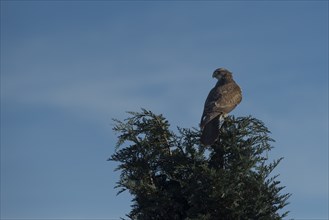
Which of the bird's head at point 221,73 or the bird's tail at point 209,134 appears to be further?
the bird's head at point 221,73

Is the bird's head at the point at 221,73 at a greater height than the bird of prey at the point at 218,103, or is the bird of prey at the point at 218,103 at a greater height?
the bird's head at the point at 221,73

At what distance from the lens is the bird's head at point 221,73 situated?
12.9 meters

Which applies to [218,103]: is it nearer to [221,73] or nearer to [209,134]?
[209,134]

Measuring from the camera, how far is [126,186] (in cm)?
778

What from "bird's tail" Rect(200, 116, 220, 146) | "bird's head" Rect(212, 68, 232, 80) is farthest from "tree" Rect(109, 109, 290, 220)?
"bird's head" Rect(212, 68, 232, 80)

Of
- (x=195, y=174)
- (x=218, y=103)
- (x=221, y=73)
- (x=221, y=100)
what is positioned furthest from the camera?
(x=221, y=73)

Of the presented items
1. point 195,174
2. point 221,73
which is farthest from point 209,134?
point 221,73

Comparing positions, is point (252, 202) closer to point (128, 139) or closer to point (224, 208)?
point (224, 208)

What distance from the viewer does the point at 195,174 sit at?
7.58 m

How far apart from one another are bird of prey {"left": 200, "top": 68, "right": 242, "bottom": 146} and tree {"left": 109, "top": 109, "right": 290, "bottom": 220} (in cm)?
18

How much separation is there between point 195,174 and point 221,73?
5.93 m

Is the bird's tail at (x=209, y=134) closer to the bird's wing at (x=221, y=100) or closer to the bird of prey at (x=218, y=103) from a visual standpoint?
the bird of prey at (x=218, y=103)

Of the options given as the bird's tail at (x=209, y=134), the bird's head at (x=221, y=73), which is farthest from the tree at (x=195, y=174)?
the bird's head at (x=221, y=73)

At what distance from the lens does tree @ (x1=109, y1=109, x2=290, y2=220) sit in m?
7.43
